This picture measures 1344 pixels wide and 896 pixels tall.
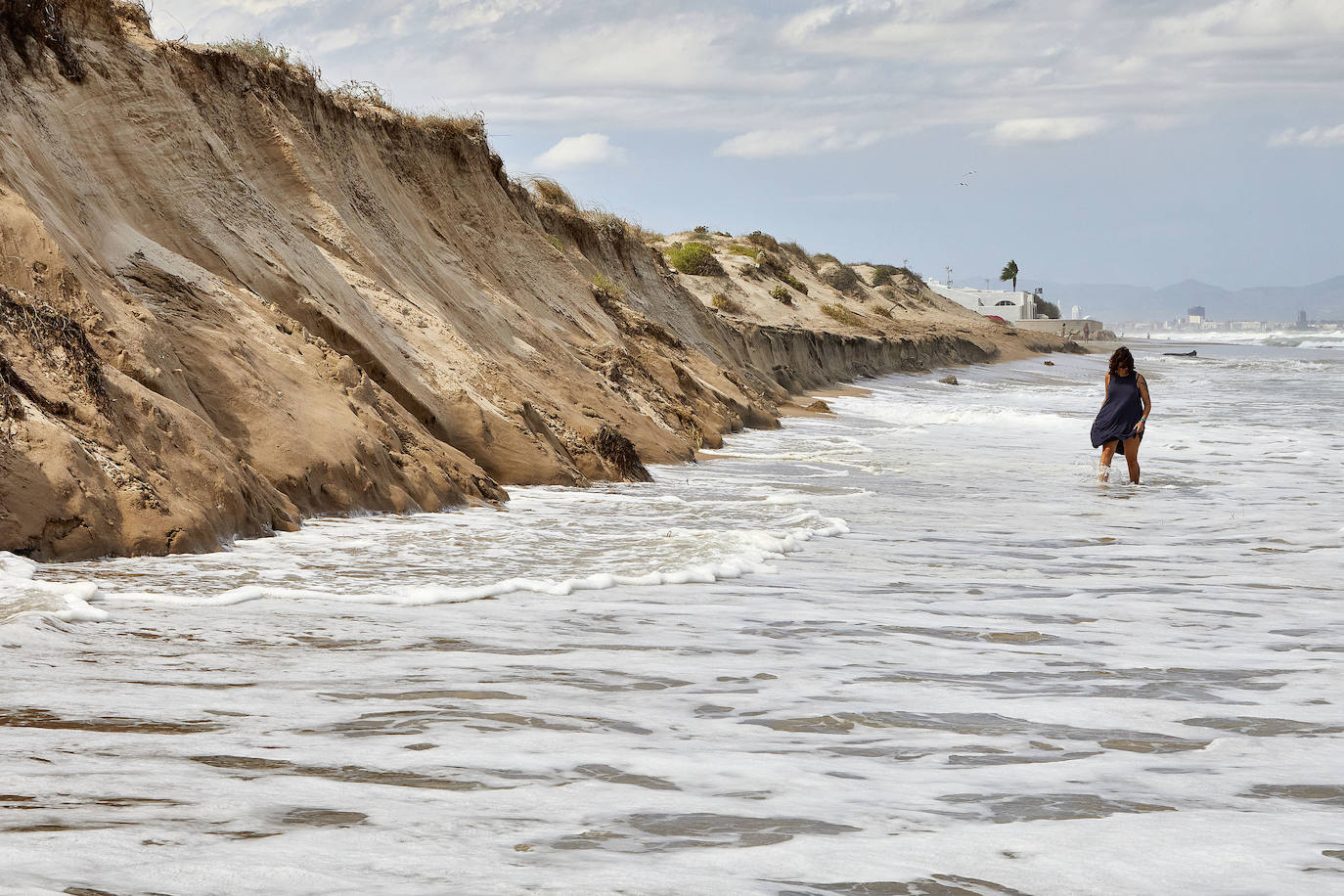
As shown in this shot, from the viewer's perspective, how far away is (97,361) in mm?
7254

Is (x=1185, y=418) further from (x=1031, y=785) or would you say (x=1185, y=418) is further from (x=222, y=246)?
(x=1031, y=785)

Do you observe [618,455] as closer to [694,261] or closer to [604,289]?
[604,289]

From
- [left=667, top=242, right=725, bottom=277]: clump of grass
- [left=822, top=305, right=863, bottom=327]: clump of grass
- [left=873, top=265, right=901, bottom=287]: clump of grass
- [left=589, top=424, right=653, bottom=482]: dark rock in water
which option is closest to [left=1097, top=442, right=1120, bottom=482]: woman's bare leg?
[left=589, top=424, right=653, bottom=482]: dark rock in water

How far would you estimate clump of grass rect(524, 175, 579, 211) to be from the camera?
23.8 m

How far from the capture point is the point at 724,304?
45.8m

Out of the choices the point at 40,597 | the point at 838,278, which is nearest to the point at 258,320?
the point at 40,597

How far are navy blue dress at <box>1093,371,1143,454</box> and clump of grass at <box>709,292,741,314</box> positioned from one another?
106 ft

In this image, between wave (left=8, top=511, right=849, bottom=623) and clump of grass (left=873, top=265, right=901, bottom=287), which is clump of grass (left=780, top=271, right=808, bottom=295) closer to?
clump of grass (left=873, top=265, right=901, bottom=287)

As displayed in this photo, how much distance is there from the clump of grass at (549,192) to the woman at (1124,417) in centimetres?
1285

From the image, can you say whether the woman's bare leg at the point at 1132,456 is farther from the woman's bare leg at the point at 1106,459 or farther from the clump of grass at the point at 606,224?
the clump of grass at the point at 606,224

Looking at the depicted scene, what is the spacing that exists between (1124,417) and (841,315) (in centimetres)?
4007

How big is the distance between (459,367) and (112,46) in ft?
13.7

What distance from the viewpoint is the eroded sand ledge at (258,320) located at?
22.8ft

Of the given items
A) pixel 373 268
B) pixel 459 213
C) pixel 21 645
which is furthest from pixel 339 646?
pixel 459 213
